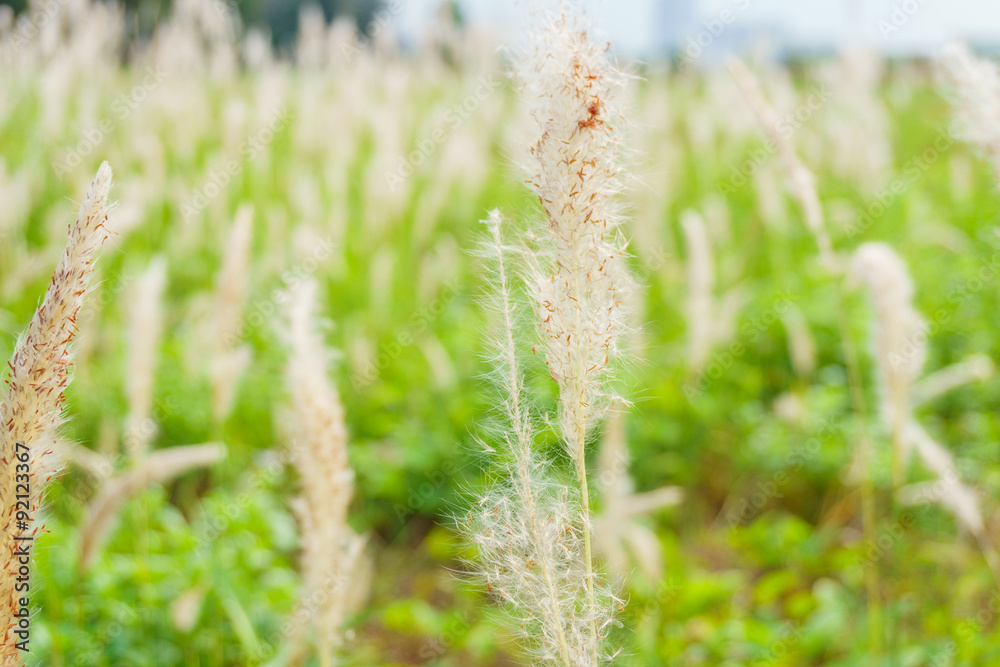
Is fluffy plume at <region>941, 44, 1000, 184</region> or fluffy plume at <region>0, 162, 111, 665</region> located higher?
fluffy plume at <region>941, 44, 1000, 184</region>

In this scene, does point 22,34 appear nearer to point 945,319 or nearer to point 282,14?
point 945,319

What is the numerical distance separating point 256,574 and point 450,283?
8.21 ft

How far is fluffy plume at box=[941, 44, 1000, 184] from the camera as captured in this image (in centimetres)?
108

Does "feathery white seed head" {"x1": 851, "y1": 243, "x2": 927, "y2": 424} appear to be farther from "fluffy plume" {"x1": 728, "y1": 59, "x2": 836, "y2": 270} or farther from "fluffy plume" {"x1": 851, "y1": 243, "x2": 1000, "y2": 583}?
"fluffy plume" {"x1": 728, "y1": 59, "x2": 836, "y2": 270}

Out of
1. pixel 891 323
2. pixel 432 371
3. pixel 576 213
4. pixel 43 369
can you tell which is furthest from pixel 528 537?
pixel 432 371

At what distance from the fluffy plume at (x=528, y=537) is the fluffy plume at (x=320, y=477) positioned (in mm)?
313

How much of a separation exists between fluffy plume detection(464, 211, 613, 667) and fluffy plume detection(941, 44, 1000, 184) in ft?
2.36

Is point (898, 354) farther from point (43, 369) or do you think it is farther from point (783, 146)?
point (43, 369)

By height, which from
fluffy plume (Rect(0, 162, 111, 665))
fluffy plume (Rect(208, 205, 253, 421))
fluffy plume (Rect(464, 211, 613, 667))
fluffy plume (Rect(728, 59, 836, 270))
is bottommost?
fluffy plume (Rect(464, 211, 613, 667))

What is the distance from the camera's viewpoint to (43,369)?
0.68 metres

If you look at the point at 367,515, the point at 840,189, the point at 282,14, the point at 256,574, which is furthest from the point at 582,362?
the point at 282,14

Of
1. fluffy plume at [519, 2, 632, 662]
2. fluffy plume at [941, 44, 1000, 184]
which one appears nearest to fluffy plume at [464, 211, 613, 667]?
fluffy plume at [519, 2, 632, 662]

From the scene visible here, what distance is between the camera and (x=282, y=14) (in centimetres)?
1370

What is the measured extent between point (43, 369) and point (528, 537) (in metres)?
0.47
